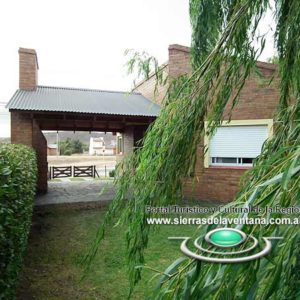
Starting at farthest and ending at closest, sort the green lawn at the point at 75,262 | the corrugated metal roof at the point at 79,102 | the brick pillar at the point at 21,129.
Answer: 1. the corrugated metal roof at the point at 79,102
2. the brick pillar at the point at 21,129
3. the green lawn at the point at 75,262

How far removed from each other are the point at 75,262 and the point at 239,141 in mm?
7090

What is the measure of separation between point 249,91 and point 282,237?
9652 mm

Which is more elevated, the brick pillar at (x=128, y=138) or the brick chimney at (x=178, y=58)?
the brick chimney at (x=178, y=58)

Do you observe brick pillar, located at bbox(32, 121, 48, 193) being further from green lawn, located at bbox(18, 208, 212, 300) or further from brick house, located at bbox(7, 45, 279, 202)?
green lawn, located at bbox(18, 208, 212, 300)

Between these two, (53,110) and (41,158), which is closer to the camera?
(53,110)

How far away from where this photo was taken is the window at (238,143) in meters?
9.99

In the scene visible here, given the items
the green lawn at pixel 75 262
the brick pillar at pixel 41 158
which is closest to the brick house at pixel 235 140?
the green lawn at pixel 75 262

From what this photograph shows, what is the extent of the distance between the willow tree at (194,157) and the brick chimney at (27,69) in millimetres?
10562

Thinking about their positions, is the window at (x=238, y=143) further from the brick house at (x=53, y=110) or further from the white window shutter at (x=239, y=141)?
the brick house at (x=53, y=110)

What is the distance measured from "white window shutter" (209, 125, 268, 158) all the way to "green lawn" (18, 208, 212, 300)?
4.10m

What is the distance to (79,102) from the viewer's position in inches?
479

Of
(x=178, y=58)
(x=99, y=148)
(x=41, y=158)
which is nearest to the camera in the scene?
(x=178, y=58)

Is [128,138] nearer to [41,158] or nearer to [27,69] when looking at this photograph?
[41,158]

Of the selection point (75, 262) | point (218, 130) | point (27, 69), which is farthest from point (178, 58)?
point (75, 262)
